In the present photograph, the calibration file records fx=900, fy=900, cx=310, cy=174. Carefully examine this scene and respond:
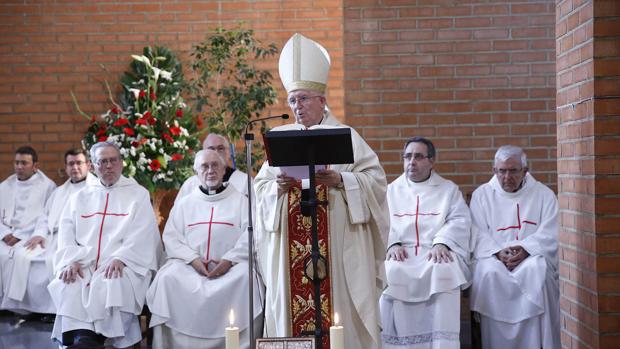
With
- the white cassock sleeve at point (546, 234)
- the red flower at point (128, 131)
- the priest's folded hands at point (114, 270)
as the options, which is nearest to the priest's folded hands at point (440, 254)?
the white cassock sleeve at point (546, 234)

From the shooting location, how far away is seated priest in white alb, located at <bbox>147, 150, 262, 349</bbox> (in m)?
6.47

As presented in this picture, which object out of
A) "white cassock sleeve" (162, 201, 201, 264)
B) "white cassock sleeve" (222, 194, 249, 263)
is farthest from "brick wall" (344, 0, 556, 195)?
"white cassock sleeve" (162, 201, 201, 264)

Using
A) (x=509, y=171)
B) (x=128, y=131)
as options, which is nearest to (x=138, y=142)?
(x=128, y=131)

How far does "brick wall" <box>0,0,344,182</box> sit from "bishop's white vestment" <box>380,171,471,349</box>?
290 cm

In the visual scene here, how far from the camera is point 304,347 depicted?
3.38 metres

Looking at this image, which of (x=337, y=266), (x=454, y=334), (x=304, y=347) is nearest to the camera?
(x=304, y=347)

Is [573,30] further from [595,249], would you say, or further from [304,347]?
[304,347]

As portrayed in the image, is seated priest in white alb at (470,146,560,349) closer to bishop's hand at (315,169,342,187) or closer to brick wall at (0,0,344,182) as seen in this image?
bishop's hand at (315,169,342,187)

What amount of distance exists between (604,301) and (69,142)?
666 centimetres

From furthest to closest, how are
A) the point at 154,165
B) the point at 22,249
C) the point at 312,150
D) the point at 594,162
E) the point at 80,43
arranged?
the point at 80,43 → the point at 22,249 → the point at 154,165 → the point at 594,162 → the point at 312,150

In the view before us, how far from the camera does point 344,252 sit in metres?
5.14

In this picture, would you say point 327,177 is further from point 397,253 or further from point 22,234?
point 22,234

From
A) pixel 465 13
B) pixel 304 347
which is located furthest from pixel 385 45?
pixel 304 347

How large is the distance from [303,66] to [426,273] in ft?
6.23
